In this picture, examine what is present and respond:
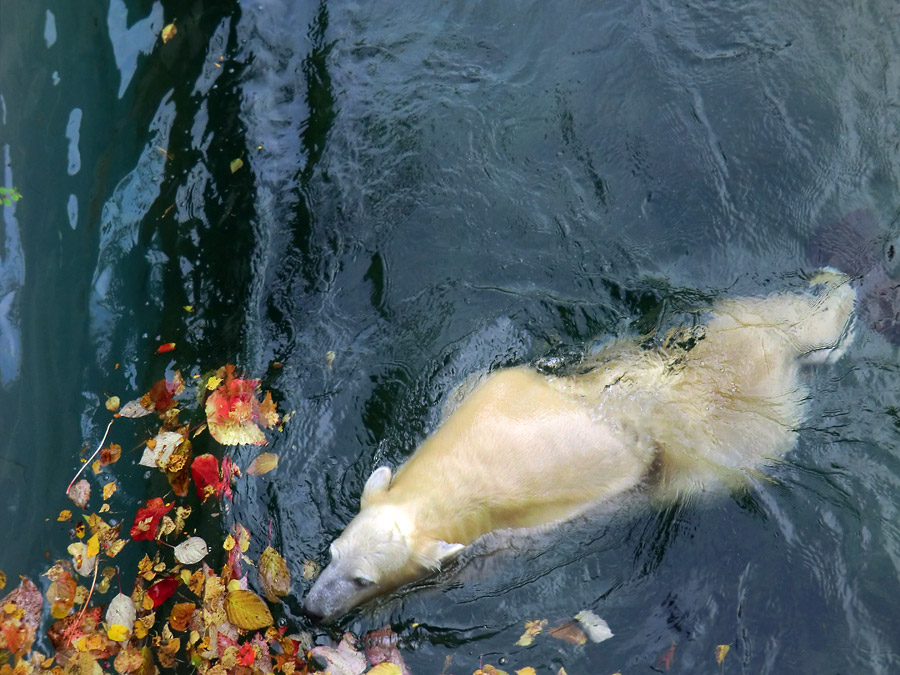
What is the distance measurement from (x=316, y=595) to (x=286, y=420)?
1493mm

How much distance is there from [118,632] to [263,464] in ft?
4.90

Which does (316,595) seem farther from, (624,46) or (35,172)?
(624,46)

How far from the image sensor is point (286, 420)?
5828 millimetres

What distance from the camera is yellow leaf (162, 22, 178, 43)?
714 cm

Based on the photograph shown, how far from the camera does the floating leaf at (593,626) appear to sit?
521 cm

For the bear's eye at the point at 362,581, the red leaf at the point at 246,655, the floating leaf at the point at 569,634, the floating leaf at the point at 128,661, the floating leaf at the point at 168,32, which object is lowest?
the floating leaf at the point at 569,634

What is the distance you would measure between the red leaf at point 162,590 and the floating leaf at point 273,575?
617mm

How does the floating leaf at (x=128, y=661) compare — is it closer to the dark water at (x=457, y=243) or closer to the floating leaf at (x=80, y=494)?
the dark water at (x=457, y=243)

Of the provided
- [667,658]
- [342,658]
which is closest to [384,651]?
[342,658]

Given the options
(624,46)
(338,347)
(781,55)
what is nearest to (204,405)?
(338,347)

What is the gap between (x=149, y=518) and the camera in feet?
18.1

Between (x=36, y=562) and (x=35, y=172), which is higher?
(x=35, y=172)

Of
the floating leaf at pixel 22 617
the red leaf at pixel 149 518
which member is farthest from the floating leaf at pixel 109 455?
the floating leaf at pixel 22 617

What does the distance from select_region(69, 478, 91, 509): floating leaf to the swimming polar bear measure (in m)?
1.96
